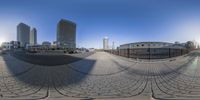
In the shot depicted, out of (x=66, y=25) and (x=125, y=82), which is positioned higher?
(x=66, y=25)

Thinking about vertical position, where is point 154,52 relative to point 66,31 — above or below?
below

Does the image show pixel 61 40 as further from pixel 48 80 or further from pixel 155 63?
pixel 155 63

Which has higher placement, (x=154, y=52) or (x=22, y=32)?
(x=22, y=32)

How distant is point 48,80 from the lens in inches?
86.8

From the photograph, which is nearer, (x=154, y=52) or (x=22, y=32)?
(x=22, y=32)

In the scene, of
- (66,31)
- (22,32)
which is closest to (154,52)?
(66,31)

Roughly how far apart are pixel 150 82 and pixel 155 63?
1.46 metres

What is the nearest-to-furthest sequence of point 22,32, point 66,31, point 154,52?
1. point 22,32
2. point 66,31
3. point 154,52

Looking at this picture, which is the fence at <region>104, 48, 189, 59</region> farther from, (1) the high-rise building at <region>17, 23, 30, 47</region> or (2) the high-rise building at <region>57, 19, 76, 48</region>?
(1) the high-rise building at <region>17, 23, 30, 47</region>

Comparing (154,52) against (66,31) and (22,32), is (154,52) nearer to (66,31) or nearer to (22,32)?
(66,31)

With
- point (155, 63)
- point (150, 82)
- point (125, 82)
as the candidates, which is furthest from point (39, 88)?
point (155, 63)

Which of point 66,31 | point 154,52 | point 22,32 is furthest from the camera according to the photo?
point 154,52

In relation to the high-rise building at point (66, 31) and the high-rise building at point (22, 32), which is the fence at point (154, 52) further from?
the high-rise building at point (22, 32)

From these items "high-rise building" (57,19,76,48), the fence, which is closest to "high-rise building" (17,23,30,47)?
"high-rise building" (57,19,76,48)
